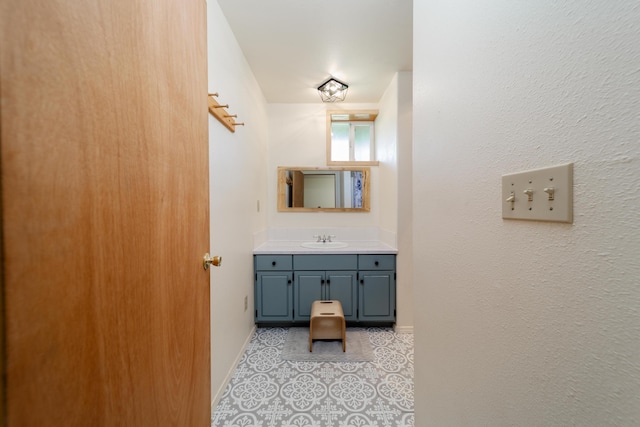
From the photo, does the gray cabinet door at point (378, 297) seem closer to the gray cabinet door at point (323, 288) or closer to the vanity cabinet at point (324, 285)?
the vanity cabinet at point (324, 285)

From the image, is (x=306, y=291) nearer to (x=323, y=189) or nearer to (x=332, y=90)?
(x=323, y=189)

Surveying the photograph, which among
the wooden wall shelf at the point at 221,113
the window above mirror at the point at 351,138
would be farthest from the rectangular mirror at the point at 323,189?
the wooden wall shelf at the point at 221,113

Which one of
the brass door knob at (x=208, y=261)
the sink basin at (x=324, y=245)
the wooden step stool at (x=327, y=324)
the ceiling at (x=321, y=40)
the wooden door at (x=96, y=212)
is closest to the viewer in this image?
the wooden door at (x=96, y=212)

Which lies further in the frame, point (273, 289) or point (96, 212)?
point (273, 289)

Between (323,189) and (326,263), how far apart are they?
955 mm

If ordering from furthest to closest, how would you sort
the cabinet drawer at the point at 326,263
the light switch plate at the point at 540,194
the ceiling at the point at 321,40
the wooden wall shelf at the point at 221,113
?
the cabinet drawer at the point at 326,263, the ceiling at the point at 321,40, the wooden wall shelf at the point at 221,113, the light switch plate at the point at 540,194

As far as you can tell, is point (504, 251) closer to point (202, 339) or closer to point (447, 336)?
point (447, 336)

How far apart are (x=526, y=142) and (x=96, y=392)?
1073 millimetres

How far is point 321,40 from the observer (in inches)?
70.6

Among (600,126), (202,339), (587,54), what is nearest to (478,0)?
(587,54)

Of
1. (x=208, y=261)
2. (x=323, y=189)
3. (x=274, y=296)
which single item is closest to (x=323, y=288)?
(x=274, y=296)

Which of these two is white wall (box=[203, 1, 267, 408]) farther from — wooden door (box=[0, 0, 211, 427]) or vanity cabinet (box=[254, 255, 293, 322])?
wooden door (box=[0, 0, 211, 427])

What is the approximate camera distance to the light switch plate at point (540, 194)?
468mm

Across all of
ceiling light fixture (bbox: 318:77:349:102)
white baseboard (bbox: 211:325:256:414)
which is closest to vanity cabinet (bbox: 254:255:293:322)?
white baseboard (bbox: 211:325:256:414)
